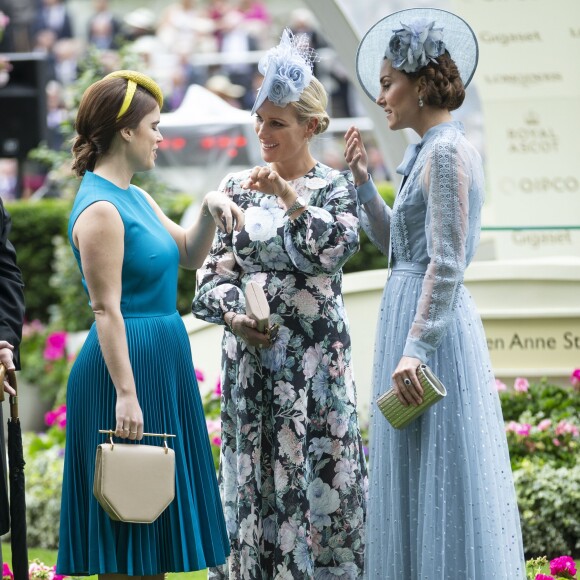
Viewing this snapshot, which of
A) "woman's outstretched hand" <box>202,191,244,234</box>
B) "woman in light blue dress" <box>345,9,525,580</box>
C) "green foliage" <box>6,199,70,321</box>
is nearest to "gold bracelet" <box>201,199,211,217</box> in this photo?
"woman's outstretched hand" <box>202,191,244,234</box>

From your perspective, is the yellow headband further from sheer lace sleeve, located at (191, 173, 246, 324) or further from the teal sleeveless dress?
sheer lace sleeve, located at (191, 173, 246, 324)

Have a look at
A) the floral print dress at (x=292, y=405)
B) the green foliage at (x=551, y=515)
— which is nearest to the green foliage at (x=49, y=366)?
the green foliage at (x=551, y=515)

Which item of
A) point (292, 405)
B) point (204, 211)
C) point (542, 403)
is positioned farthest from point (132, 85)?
point (542, 403)

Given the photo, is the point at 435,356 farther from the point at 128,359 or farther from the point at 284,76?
the point at 284,76

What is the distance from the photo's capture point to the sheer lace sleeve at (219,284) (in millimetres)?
4160

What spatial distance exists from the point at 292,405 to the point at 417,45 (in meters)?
1.25

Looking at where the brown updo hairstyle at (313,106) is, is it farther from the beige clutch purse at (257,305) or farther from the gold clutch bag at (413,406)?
the gold clutch bag at (413,406)

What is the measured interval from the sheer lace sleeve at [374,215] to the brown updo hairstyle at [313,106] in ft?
0.92

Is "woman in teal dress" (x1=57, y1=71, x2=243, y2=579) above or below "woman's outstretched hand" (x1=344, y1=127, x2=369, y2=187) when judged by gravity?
below

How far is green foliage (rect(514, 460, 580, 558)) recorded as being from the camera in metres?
5.46

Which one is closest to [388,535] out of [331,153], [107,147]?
[107,147]

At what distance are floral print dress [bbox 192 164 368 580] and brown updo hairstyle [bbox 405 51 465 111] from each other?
21.0 inches

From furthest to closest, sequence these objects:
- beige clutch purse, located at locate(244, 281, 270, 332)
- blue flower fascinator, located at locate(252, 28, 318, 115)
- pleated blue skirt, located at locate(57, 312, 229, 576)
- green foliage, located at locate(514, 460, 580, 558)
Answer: green foliage, located at locate(514, 460, 580, 558) → blue flower fascinator, located at locate(252, 28, 318, 115) → beige clutch purse, located at locate(244, 281, 270, 332) → pleated blue skirt, located at locate(57, 312, 229, 576)

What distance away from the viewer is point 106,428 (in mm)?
3725
